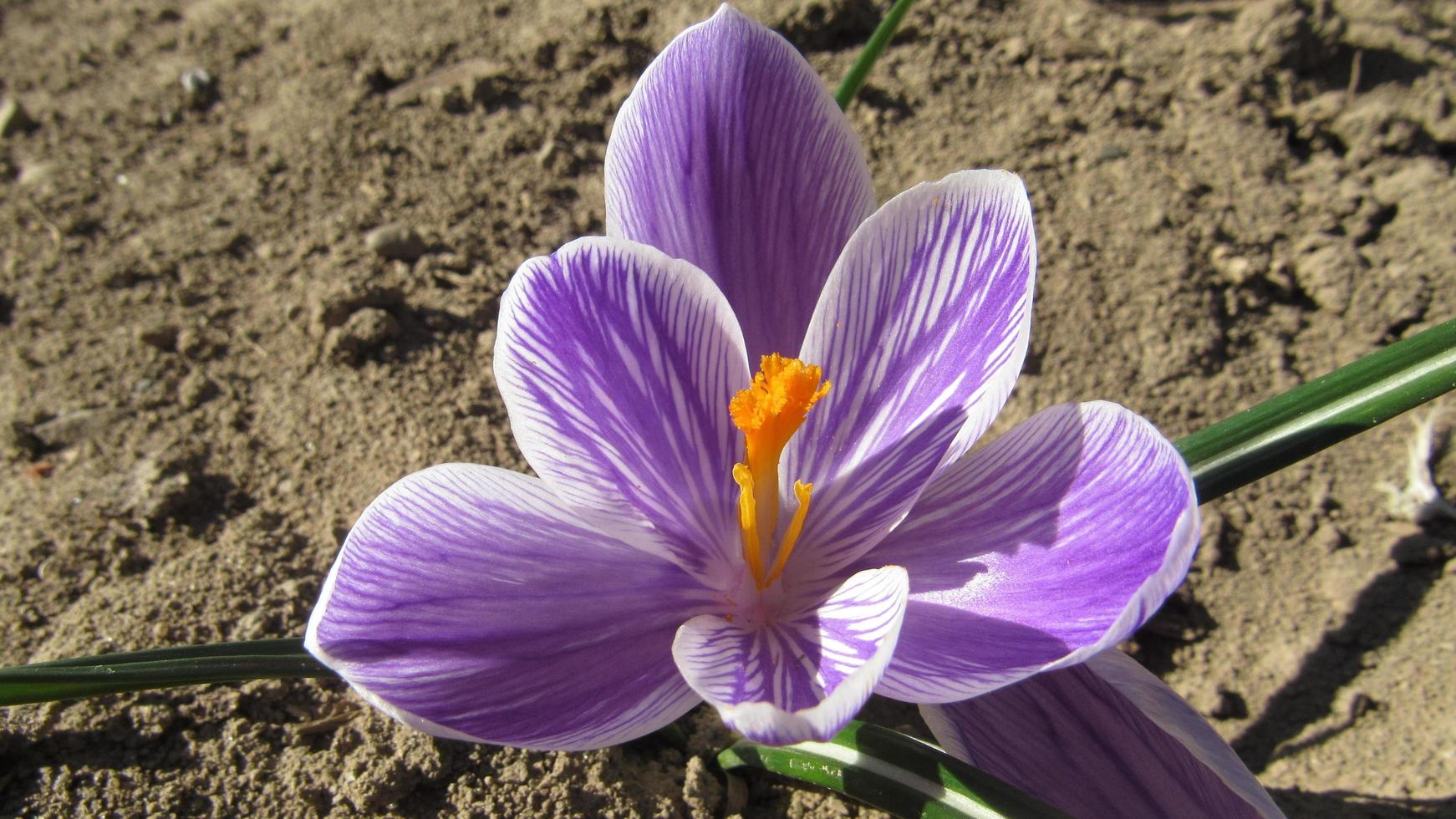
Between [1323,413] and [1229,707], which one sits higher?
[1323,413]

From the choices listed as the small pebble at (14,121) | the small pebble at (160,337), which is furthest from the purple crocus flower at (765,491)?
the small pebble at (14,121)

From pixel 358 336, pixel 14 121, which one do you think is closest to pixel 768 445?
pixel 358 336

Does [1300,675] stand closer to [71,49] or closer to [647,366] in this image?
[647,366]

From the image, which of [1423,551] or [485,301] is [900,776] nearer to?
[1423,551]

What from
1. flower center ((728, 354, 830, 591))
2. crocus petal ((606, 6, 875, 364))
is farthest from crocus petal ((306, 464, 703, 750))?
crocus petal ((606, 6, 875, 364))

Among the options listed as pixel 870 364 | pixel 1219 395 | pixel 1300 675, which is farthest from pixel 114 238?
pixel 1300 675

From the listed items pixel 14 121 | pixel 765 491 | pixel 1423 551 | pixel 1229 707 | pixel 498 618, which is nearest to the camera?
pixel 498 618

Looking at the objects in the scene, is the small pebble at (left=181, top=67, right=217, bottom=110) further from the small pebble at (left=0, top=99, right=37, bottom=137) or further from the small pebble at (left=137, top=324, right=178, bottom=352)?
the small pebble at (left=137, top=324, right=178, bottom=352)
